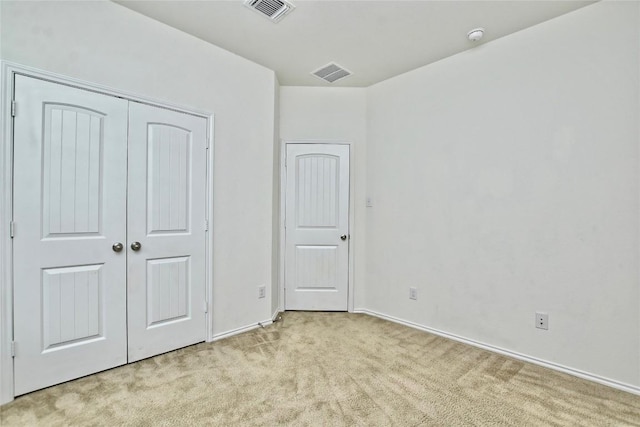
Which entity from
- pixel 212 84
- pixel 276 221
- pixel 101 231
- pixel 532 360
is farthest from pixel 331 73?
pixel 532 360

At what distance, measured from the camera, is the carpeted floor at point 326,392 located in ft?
5.73

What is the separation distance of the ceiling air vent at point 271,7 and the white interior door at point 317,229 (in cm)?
150

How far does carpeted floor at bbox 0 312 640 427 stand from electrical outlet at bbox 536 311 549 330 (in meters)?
0.31

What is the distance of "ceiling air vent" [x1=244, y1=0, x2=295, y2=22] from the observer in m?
2.23

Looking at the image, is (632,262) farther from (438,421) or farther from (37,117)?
(37,117)

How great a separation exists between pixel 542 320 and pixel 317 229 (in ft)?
7.55

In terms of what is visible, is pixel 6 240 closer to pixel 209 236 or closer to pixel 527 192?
pixel 209 236

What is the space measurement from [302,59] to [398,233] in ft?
6.77

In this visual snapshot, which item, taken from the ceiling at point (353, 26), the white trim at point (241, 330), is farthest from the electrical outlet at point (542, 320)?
the white trim at point (241, 330)

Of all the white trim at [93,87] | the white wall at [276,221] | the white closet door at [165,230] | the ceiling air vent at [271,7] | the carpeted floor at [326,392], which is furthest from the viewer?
the white wall at [276,221]

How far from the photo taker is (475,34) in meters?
2.57

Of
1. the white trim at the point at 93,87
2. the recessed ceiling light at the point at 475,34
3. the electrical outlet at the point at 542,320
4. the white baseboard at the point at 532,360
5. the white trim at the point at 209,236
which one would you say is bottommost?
the white baseboard at the point at 532,360

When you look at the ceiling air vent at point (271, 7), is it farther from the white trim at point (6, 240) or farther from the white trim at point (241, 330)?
the white trim at point (241, 330)

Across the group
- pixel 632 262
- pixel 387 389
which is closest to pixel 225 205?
pixel 387 389
